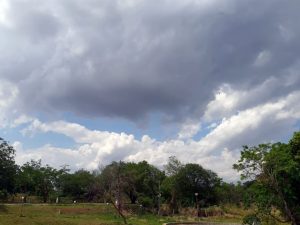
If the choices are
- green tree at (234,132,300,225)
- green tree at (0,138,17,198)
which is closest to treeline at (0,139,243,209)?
green tree at (0,138,17,198)

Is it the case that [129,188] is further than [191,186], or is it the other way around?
[191,186]

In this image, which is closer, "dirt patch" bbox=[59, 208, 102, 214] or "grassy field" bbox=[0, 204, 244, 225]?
"grassy field" bbox=[0, 204, 244, 225]

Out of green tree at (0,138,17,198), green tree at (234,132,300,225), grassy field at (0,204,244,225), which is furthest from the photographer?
green tree at (0,138,17,198)

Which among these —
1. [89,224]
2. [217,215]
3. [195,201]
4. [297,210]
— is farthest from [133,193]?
[297,210]

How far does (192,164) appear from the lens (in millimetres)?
87125

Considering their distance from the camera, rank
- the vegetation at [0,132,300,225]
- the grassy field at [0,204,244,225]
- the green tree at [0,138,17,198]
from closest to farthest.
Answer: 1. the grassy field at [0,204,244,225]
2. the vegetation at [0,132,300,225]
3. the green tree at [0,138,17,198]

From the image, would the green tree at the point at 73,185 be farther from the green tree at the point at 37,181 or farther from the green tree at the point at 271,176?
the green tree at the point at 271,176

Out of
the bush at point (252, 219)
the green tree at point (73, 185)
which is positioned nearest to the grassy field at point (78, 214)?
the bush at point (252, 219)

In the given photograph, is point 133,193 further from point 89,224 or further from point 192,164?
point 89,224

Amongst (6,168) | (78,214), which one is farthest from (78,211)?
(6,168)

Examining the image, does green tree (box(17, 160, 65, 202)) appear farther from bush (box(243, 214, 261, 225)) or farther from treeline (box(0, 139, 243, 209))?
bush (box(243, 214, 261, 225))

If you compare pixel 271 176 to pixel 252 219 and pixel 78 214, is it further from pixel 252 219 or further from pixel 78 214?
pixel 78 214

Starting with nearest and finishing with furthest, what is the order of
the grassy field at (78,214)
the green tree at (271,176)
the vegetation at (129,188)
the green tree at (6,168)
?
the green tree at (271,176)
the grassy field at (78,214)
the vegetation at (129,188)
the green tree at (6,168)

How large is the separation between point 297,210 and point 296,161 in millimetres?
3818
